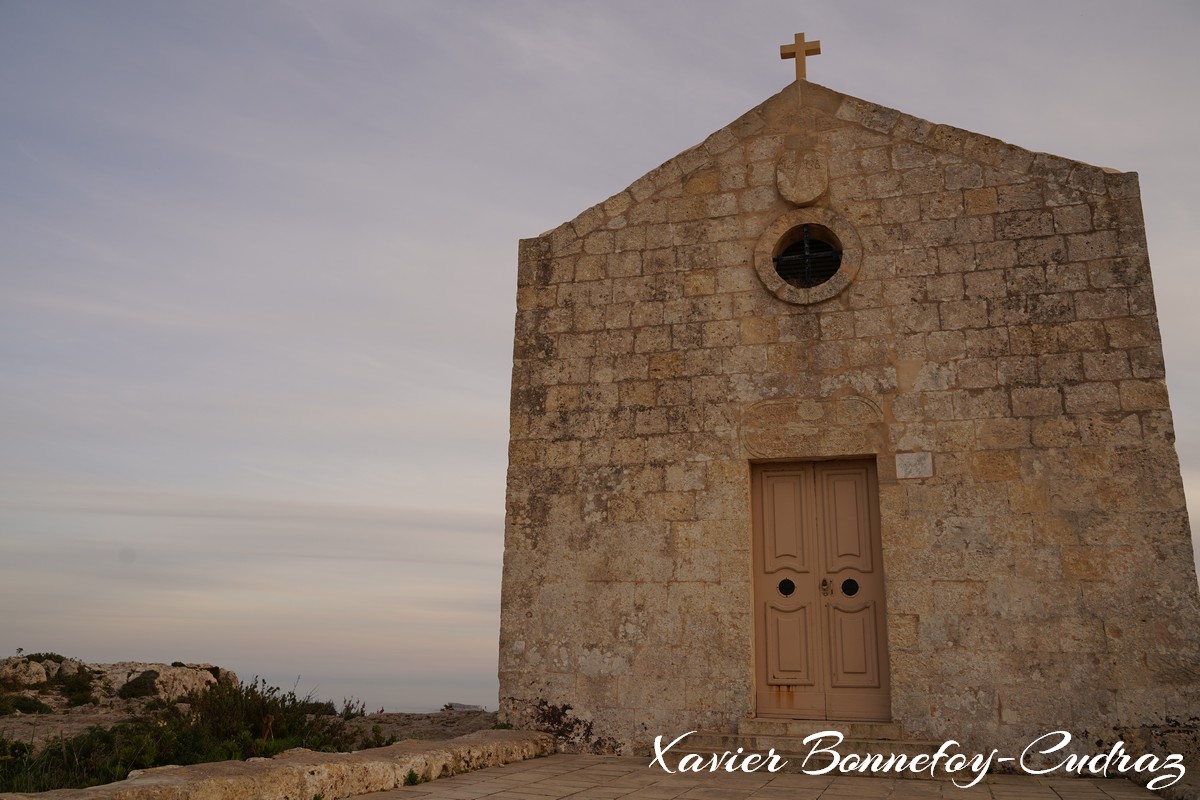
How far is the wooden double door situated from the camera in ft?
22.4

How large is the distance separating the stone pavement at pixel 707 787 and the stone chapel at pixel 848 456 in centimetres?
58

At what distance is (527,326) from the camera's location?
823 cm

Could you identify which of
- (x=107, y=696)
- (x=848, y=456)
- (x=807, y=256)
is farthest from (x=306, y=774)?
(x=107, y=696)

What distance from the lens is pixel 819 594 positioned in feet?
23.1

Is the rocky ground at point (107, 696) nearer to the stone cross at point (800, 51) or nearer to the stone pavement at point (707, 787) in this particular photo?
the stone pavement at point (707, 787)

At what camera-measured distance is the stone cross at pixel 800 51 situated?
316 inches

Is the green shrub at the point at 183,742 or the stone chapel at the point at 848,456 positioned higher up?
the stone chapel at the point at 848,456

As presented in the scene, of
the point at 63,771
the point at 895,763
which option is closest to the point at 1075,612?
the point at 895,763

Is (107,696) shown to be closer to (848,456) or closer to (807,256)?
(848,456)

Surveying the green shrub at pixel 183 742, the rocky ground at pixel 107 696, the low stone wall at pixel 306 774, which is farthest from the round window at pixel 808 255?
the green shrub at pixel 183 742

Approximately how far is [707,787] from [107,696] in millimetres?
8189

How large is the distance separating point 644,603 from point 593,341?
2.32m

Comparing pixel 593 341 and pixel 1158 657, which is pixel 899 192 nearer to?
pixel 593 341

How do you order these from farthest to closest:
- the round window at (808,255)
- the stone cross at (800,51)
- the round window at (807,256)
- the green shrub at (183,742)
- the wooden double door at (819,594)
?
the stone cross at (800,51) < the round window at (807,256) < the round window at (808,255) < the wooden double door at (819,594) < the green shrub at (183,742)
